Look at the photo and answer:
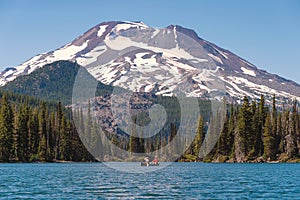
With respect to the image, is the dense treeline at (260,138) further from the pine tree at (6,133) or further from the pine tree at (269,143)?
the pine tree at (6,133)

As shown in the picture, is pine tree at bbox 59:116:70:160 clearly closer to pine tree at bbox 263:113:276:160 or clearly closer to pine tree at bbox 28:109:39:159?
pine tree at bbox 28:109:39:159

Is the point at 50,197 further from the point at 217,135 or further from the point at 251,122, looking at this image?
the point at 217,135

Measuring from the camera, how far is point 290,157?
447 feet

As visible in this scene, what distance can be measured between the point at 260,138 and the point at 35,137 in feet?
186

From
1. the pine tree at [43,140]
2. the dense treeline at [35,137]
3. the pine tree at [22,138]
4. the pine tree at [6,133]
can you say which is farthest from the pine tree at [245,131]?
the pine tree at [6,133]

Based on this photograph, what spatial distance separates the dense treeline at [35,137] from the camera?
5167 inches

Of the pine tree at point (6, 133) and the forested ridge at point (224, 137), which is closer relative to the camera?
the pine tree at point (6, 133)

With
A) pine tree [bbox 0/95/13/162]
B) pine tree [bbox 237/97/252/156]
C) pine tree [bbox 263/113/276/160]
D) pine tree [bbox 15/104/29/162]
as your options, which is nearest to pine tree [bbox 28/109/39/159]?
pine tree [bbox 15/104/29/162]

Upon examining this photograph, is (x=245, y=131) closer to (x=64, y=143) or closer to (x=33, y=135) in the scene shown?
(x=64, y=143)

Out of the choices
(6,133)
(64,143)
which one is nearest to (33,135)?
(64,143)

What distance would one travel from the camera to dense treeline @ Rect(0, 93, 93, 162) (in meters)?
131

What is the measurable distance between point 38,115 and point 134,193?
381 feet

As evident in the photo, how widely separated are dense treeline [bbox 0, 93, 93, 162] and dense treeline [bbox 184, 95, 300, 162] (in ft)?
134

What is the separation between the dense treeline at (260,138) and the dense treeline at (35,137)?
4080 cm
